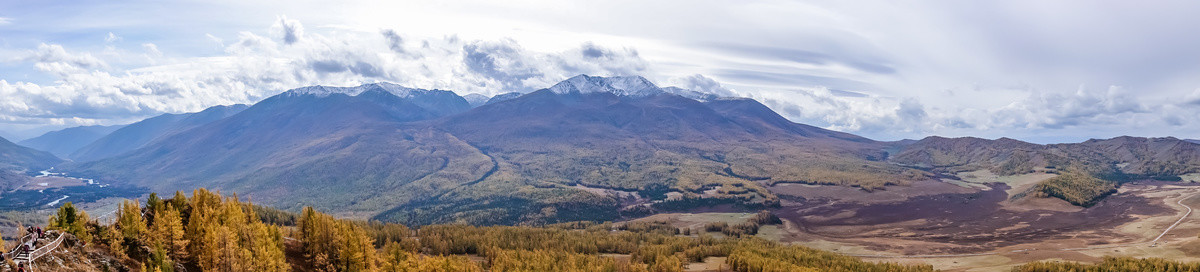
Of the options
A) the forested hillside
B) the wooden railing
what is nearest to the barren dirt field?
the forested hillside

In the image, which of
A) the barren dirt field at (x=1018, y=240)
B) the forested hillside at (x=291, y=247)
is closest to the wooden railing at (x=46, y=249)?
the forested hillside at (x=291, y=247)

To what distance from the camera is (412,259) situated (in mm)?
78125

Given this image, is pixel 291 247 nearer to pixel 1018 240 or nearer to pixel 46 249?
pixel 46 249

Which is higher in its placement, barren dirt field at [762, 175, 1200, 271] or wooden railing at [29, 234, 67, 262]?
wooden railing at [29, 234, 67, 262]

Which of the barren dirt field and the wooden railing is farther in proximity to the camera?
the barren dirt field

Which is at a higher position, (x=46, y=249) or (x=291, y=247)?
(x=46, y=249)

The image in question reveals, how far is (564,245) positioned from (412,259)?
50280mm

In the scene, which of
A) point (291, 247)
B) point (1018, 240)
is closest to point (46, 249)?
point (291, 247)

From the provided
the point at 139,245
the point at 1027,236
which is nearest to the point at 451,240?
the point at 139,245

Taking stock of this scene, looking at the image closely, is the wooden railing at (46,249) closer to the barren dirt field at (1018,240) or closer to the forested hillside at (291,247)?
the forested hillside at (291,247)

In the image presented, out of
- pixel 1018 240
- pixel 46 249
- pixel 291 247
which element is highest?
pixel 46 249

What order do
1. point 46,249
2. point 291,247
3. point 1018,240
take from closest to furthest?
point 46,249, point 291,247, point 1018,240

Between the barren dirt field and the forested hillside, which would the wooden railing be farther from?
the barren dirt field

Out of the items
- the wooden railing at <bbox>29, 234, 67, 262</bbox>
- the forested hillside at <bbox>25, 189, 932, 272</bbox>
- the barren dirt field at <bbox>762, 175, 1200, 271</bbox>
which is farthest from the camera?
the barren dirt field at <bbox>762, 175, 1200, 271</bbox>
